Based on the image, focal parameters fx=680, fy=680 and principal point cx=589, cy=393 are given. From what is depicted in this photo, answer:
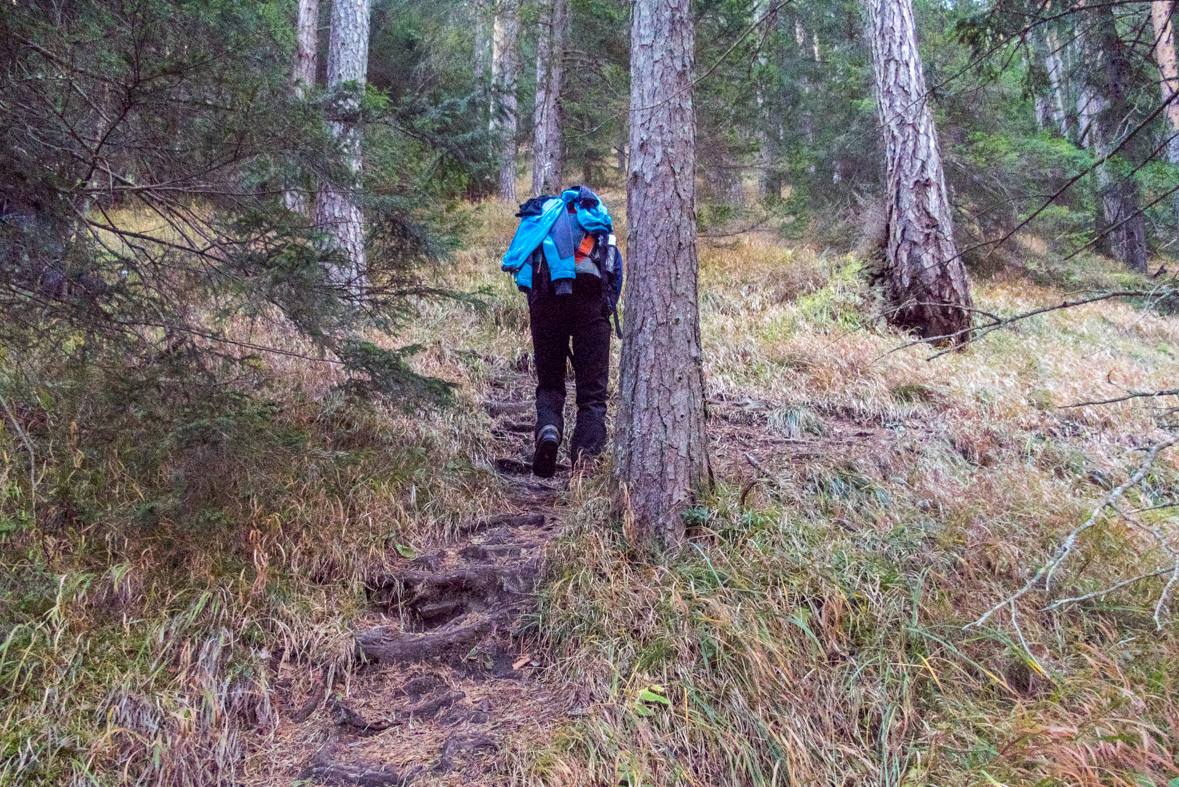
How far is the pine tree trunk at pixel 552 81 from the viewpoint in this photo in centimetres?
965

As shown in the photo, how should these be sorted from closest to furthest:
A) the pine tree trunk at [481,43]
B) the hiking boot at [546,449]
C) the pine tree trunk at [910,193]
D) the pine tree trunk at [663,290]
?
the pine tree trunk at [663,290]
the pine tree trunk at [481,43]
the hiking boot at [546,449]
the pine tree trunk at [910,193]

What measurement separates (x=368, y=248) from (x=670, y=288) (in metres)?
2.22

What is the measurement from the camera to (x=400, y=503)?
425 centimetres

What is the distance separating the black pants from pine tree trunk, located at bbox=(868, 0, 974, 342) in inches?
180

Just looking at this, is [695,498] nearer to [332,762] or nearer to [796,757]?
[796,757]

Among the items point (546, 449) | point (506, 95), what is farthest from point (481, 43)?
point (546, 449)

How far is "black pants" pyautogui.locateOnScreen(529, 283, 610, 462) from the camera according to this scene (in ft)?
15.3

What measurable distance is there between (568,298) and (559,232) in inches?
17.1

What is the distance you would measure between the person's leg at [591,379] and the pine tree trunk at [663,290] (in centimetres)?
105

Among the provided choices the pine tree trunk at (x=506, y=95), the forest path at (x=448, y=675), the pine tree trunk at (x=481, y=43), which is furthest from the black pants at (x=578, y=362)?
the pine tree trunk at (x=481, y=43)

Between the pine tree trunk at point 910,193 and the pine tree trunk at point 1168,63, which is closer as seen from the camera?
the pine tree trunk at point 1168,63

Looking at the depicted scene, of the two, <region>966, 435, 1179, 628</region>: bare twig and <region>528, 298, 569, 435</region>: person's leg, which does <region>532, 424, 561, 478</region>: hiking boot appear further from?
<region>966, 435, 1179, 628</region>: bare twig

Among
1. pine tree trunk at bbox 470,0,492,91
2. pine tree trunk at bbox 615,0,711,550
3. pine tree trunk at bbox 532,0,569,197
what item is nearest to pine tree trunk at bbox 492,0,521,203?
pine tree trunk at bbox 470,0,492,91

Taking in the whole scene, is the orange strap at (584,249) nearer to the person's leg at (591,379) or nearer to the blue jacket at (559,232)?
the blue jacket at (559,232)
